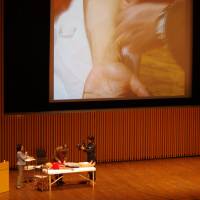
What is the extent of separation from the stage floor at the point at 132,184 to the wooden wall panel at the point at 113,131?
475 millimetres

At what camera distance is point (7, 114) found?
17703 millimetres

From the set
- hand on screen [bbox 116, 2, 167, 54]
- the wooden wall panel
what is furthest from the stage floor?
hand on screen [bbox 116, 2, 167, 54]

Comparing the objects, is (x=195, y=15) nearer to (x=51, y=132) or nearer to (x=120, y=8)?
(x=120, y=8)

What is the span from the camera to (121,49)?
1883 cm

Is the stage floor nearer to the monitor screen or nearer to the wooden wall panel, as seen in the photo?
the wooden wall panel

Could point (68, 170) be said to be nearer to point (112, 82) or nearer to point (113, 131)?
point (113, 131)

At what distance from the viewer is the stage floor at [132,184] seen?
15102 millimetres

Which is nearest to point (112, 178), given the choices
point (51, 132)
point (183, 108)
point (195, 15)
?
point (51, 132)

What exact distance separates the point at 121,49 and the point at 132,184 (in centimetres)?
412

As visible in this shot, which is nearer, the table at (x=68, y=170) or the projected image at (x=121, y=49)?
the table at (x=68, y=170)

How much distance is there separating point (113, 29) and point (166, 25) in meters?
1.51

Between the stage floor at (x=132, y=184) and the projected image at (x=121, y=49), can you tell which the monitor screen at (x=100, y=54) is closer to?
the projected image at (x=121, y=49)

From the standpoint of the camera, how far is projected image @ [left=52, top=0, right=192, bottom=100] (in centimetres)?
1834

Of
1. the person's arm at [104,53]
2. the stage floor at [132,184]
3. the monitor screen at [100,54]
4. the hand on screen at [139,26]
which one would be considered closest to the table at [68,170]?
the stage floor at [132,184]
